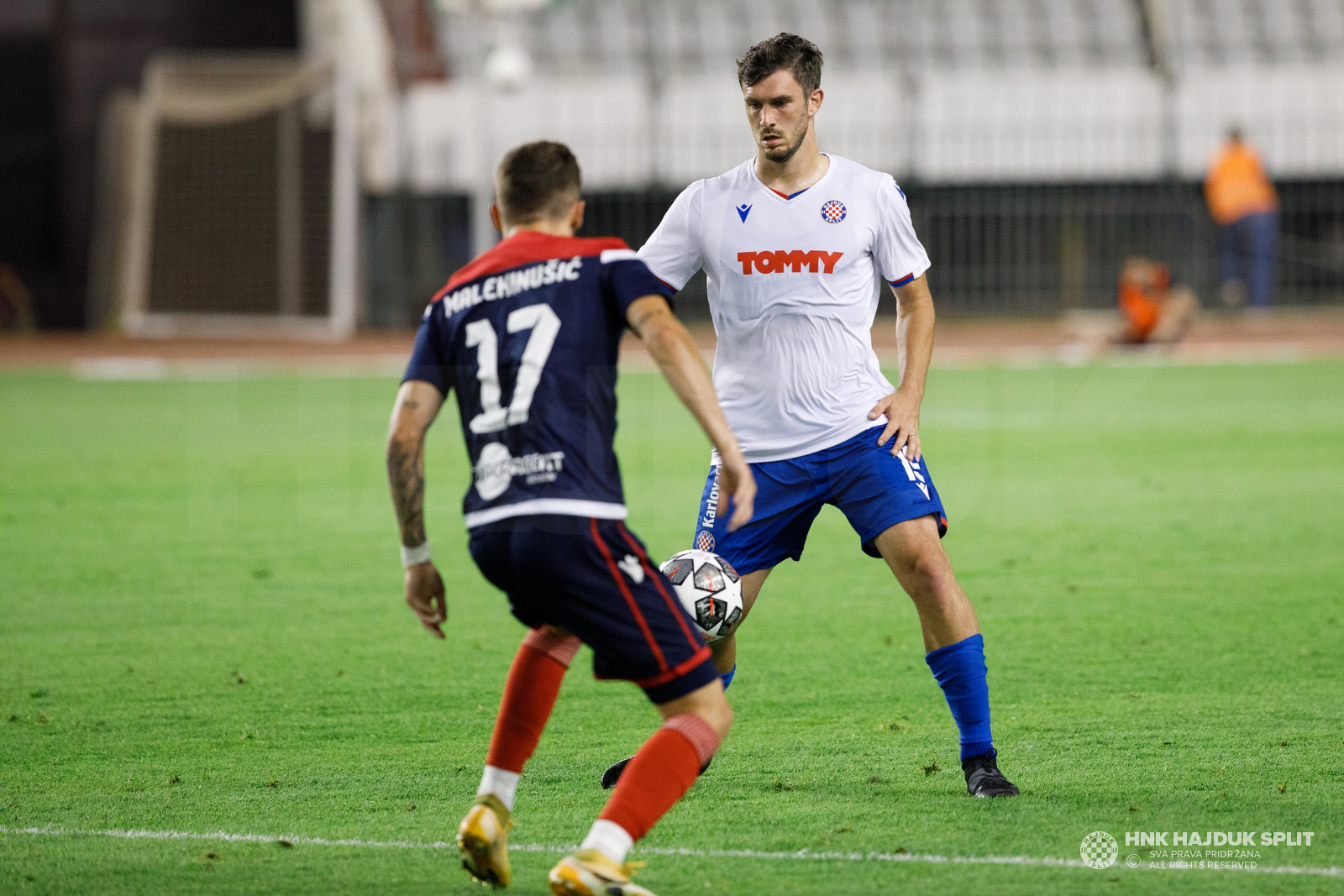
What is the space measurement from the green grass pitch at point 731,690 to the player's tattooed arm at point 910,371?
1.07 metres

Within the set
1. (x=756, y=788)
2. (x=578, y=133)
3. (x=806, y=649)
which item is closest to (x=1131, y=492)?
(x=806, y=649)

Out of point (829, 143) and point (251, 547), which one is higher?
point (829, 143)

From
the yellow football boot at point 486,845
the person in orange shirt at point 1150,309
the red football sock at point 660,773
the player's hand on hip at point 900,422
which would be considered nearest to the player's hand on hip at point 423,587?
the yellow football boot at point 486,845

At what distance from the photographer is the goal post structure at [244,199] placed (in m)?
25.3

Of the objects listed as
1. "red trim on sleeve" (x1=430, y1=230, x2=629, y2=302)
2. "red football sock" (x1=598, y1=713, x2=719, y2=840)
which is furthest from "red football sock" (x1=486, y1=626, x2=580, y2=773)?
"red trim on sleeve" (x1=430, y1=230, x2=629, y2=302)

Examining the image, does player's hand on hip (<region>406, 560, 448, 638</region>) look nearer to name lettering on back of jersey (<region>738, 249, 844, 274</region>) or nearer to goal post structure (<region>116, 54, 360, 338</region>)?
name lettering on back of jersey (<region>738, 249, 844, 274</region>)

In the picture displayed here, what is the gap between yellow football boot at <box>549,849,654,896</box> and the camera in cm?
380

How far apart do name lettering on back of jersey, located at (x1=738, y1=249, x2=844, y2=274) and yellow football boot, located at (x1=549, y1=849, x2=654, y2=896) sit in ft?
7.07

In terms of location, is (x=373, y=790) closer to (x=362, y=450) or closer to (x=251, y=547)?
(x=251, y=547)

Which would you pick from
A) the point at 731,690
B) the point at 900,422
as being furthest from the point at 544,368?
the point at 731,690

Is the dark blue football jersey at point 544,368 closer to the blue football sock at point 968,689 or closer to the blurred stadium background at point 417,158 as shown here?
the blue football sock at point 968,689

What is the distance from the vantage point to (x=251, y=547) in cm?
955

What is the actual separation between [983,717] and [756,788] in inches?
28.8

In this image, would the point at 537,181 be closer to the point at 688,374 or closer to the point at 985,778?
the point at 688,374
